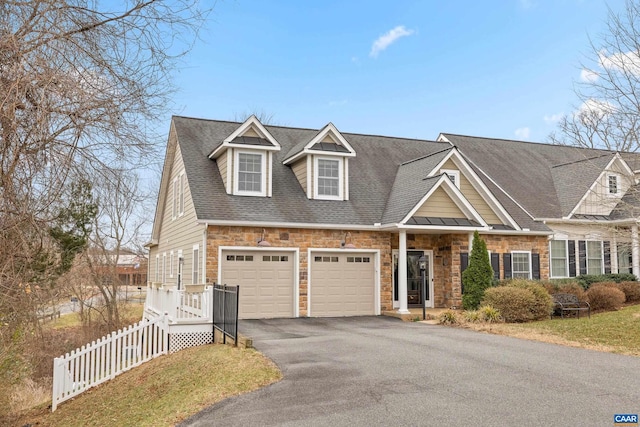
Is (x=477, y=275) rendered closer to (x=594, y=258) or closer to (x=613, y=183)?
(x=594, y=258)

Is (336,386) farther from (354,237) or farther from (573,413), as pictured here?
(354,237)

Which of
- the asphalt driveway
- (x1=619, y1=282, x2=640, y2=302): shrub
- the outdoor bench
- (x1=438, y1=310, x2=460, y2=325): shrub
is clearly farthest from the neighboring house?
the asphalt driveway

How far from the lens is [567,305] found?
54.2 feet

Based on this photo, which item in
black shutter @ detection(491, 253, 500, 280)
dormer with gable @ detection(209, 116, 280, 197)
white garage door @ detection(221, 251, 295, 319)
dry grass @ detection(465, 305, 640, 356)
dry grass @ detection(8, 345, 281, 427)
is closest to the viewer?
dry grass @ detection(8, 345, 281, 427)

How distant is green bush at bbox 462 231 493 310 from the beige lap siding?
266cm

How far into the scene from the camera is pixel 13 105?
4863 mm

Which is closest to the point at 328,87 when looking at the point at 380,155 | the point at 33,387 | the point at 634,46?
the point at 380,155

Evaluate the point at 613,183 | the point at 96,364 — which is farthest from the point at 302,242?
the point at 613,183

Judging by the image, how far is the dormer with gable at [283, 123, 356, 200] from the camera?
18594mm

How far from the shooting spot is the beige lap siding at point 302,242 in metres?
16.2

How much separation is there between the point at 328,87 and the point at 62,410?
18.8 metres

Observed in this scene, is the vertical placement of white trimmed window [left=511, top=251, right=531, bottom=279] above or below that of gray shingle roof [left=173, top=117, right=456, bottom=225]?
below

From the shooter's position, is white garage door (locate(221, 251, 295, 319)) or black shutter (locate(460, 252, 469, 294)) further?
black shutter (locate(460, 252, 469, 294))

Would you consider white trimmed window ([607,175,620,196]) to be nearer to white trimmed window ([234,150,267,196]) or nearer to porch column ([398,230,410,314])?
porch column ([398,230,410,314])
